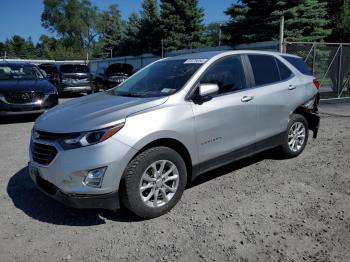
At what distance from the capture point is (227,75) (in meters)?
4.62

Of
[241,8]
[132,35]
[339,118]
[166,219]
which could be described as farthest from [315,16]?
[132,35]

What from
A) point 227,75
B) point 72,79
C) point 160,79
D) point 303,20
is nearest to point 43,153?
point 160,79

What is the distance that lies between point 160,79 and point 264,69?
1623mm

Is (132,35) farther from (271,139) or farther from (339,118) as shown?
(271,139)

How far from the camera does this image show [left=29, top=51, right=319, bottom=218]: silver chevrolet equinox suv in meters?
3.42

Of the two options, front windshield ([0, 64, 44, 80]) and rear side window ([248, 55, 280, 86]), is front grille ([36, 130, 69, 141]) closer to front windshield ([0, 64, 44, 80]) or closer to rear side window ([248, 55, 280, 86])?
rear side window ([248, 55, 280, 86])

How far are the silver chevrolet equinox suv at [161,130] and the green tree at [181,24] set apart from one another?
2941 cm

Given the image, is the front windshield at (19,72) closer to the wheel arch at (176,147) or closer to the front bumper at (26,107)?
the front bumper at (26,107)

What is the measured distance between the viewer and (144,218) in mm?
3768

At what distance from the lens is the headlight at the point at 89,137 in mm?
3398

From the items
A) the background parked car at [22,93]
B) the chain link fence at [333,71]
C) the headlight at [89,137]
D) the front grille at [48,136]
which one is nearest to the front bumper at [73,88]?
the background parked car at [22,93]

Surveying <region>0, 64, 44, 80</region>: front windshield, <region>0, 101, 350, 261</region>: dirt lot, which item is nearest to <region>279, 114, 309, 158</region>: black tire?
<region>0, 101, 350, 261</region>: dirt lot

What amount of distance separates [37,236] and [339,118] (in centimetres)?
868

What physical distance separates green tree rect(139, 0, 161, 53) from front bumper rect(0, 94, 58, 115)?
27.0 meters
